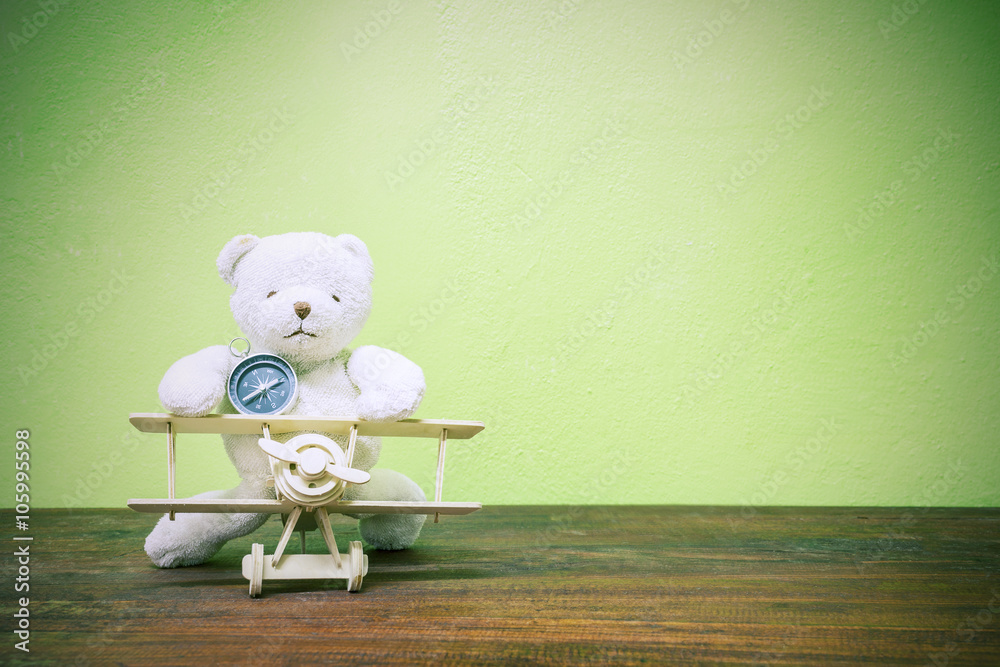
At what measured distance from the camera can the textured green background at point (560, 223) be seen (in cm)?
157

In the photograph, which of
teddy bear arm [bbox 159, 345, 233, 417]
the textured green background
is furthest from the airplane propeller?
the textured green background

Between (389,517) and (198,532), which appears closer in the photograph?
(198,532)

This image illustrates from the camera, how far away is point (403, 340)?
1.62 m

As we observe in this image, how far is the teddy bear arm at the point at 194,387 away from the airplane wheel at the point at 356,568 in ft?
0.78

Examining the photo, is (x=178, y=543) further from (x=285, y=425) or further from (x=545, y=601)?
(x=545, y=601)

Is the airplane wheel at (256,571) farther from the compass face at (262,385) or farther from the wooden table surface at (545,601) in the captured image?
the compass face at (262,385)

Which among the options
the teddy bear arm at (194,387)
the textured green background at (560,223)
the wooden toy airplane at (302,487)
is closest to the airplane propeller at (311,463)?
the wooden toy airplane at (302,487)

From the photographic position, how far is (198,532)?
97 cm

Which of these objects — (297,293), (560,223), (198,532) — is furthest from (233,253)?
(560,223)

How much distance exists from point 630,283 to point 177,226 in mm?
1022

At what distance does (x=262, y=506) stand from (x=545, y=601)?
34 centimetres

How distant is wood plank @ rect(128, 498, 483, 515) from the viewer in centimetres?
79

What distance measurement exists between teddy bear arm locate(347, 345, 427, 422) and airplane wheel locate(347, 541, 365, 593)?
0.50ft

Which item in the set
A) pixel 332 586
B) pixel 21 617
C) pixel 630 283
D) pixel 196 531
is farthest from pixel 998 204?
pixel 21 617
